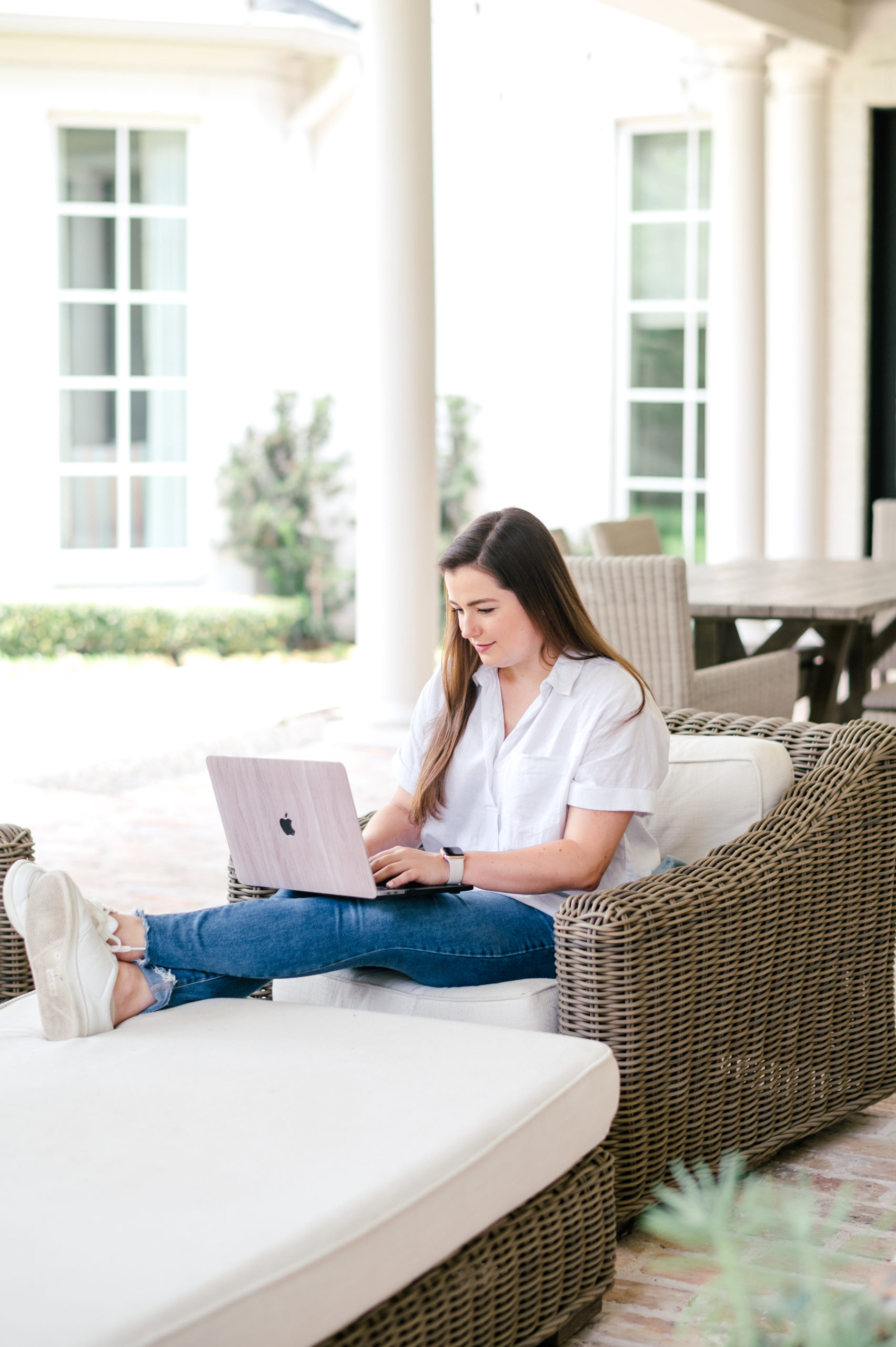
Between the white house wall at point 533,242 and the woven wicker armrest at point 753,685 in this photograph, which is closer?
the woven wicker armrest at point 753,685

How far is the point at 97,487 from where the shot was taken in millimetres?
9266

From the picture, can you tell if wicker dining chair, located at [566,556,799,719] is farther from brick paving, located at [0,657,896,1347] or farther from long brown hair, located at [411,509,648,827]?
long brown hair, located at [411,509,648,827]

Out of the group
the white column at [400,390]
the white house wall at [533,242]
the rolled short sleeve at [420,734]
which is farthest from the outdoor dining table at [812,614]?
the white house wall at [533,242]

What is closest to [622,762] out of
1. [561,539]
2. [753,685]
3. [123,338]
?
→ [753,685]

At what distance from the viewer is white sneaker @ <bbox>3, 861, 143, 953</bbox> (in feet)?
7.17

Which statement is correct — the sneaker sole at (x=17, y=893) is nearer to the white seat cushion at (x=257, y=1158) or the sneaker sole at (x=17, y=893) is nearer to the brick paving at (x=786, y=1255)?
the white seat cushion at (x=257, y=1158)

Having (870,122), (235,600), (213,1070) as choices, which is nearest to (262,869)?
(213,1070)

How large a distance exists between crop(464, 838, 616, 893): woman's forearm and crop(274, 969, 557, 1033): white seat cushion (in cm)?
14

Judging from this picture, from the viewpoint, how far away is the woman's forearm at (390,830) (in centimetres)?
256

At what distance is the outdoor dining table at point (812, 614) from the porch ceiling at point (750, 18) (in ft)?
10.0

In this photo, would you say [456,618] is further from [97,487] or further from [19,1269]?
[97,487]

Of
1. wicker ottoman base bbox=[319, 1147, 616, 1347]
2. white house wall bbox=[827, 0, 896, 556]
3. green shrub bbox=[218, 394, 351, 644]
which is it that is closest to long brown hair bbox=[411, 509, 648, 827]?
wicker ottoman base bbox=[319, 1147, 616, 1347]

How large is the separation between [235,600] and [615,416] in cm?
277

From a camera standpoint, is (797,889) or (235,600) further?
(235,600)
